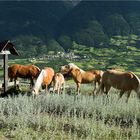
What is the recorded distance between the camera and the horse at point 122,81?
804 inches

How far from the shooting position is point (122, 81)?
69.6ft

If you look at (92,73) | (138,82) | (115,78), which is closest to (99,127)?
(138,82)

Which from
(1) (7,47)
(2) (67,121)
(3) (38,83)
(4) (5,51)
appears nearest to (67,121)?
(2) (67,121)

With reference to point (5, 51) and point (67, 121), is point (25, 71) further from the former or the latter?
point (67, 121)

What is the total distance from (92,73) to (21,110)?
12.6 meters

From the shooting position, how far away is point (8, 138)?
12.5 metres

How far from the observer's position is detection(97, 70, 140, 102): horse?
2042cm

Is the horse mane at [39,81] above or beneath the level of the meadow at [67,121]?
above

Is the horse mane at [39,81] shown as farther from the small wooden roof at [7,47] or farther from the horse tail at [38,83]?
the small wooden roof at [7,47]

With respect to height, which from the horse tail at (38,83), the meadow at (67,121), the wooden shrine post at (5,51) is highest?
the wooden shrine post at (5,51)

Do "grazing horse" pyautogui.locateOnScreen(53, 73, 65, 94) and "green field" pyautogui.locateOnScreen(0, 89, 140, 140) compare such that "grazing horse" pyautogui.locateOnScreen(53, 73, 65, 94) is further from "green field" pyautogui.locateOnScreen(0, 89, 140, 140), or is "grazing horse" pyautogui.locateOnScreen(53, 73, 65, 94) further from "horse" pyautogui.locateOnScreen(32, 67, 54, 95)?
"green field" pyautogui.locateOnScreen(0, 89, 140, 140)

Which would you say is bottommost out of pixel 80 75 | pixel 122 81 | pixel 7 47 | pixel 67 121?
pixel 67 121

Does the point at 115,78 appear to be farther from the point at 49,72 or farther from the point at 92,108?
the point at 92,108

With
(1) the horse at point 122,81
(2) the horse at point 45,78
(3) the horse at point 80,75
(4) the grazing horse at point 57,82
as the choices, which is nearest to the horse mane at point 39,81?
(2) the horse at point 45,78
